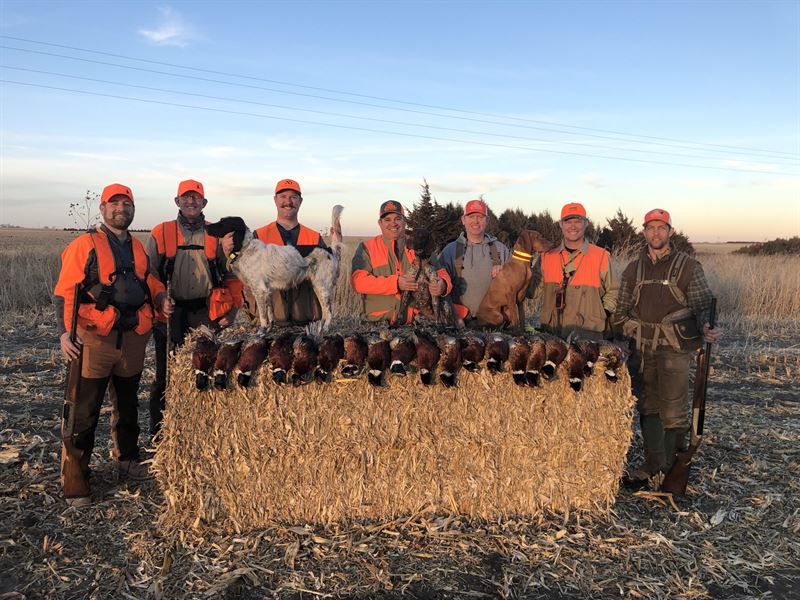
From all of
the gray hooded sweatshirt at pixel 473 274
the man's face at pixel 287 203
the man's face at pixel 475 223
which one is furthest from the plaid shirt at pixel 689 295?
the man's face at pixel 287 203

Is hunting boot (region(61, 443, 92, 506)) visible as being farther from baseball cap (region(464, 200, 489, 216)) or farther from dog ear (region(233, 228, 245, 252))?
baseball cap (region(464, 200, 489, 216))

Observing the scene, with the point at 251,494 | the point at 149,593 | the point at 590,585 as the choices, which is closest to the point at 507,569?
the point at 590,585

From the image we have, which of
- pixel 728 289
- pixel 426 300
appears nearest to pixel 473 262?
pixel 426 300

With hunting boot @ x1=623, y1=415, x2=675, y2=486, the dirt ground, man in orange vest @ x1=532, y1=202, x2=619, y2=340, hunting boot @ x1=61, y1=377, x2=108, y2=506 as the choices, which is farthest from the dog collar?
hunting boot @ x1=61, y1=377, x2=108, y2=506

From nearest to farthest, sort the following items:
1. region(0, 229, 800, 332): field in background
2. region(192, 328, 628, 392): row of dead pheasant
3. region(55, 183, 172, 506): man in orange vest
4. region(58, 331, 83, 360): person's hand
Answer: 1. region(192, 328, 628, 392): row of dead pheasant
2. region(58, 331, 83, 360): person's hand
3. region(55, 183, 172, 506): man in orange vest
4. region(0, 229, 800, 332): field in background

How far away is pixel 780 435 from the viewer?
6547mm

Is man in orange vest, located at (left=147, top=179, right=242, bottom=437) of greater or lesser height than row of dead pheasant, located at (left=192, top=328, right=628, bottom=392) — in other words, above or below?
above

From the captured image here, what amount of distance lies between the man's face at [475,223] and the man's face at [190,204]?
265 cm

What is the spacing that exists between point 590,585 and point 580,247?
296 centimetres

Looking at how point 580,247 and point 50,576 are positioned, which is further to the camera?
point 580,247

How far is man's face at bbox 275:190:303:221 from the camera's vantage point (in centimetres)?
533

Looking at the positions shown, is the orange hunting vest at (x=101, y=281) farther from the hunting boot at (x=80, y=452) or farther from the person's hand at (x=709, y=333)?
the person's hand at (x=709, y=333)

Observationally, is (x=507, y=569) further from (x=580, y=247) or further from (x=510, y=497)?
(x=580, y=247)

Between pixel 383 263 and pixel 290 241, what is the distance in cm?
92
